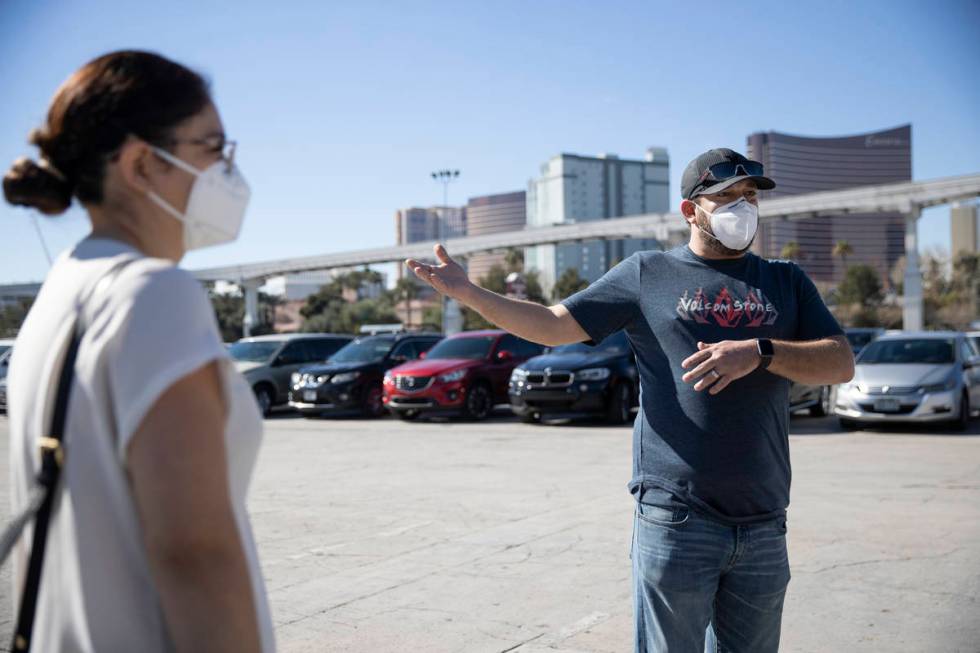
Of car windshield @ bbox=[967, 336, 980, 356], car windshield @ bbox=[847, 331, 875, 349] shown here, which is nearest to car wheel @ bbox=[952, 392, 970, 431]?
car windshield @ bbox=[967, 336, 980, 356]

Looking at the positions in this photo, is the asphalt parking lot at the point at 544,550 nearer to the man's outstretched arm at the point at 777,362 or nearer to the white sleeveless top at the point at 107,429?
the man's outstretched arm at the point at 777,362

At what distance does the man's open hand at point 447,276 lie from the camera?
311 centimetres

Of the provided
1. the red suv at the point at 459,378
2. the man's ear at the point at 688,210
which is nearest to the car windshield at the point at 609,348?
the red suv at the point at 459,378

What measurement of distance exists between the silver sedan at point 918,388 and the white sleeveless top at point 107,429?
1322 cm

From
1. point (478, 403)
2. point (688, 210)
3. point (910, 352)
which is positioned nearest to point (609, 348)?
point (478, 403)

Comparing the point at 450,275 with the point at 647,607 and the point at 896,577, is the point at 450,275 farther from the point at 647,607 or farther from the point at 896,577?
the point at 896,577

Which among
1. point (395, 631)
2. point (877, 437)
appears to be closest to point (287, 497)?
point (395, 631)

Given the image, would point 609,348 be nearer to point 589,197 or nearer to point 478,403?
point 478,403

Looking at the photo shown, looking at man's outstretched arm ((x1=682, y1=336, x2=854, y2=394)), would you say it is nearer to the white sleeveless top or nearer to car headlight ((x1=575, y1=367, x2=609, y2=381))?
the white sleeveless top

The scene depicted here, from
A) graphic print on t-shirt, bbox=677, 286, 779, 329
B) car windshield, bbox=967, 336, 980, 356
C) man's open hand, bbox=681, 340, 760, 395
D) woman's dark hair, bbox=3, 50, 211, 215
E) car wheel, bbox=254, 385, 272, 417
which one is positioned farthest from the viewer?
car wheel, bbox=254, 385, 272, 417

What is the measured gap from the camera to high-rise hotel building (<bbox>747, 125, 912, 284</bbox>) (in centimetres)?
18812

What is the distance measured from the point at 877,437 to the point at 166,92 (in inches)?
527

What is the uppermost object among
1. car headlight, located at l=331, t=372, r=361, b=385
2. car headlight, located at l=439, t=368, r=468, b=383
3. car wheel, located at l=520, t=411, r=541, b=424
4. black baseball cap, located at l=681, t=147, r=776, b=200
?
black baseball cap, located at l=681, t=147, r=776, b=200

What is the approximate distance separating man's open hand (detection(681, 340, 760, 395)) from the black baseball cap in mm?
616
